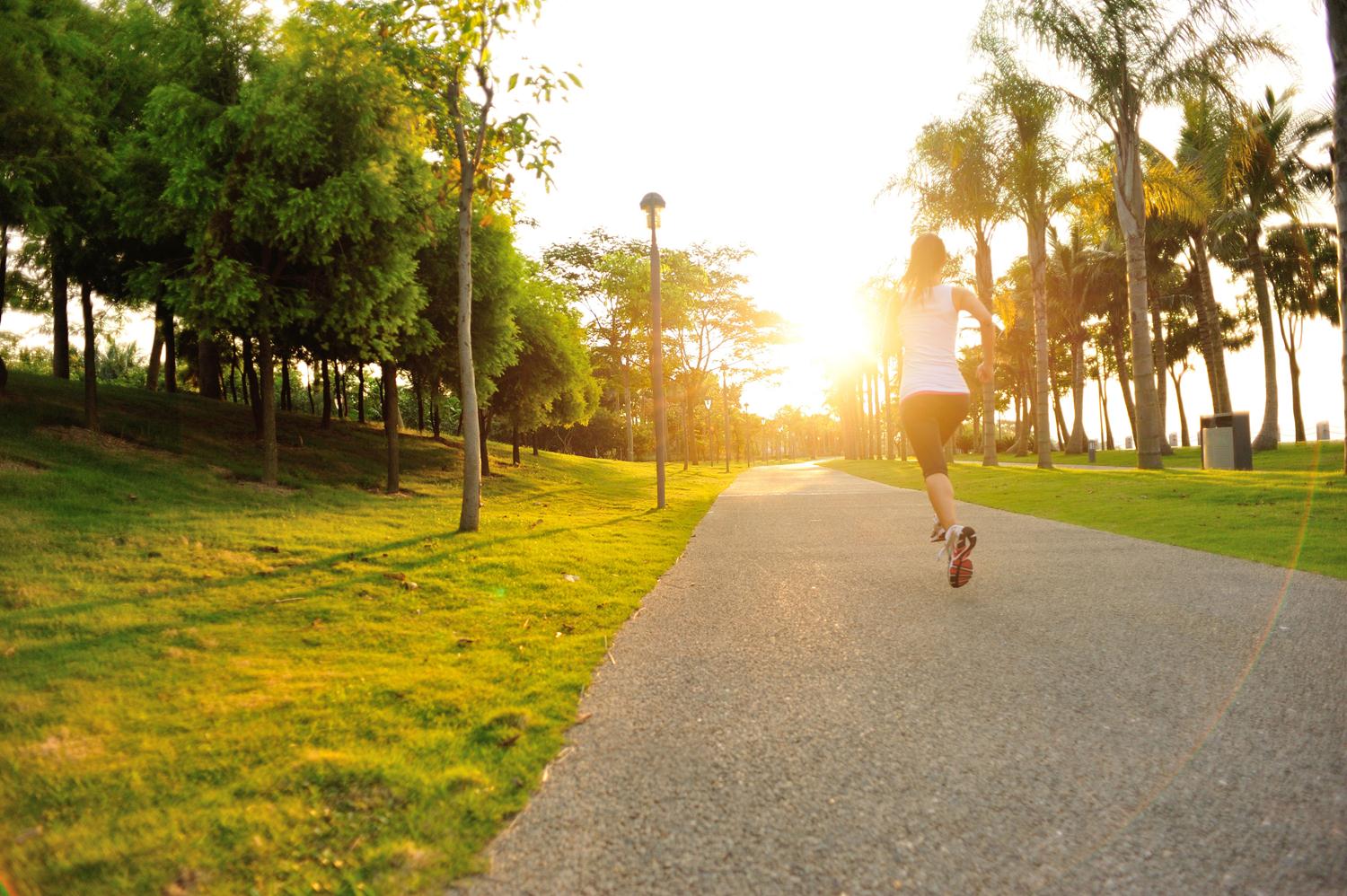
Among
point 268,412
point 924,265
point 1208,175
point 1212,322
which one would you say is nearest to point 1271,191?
point 1212,322

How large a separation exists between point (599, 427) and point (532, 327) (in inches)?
1698

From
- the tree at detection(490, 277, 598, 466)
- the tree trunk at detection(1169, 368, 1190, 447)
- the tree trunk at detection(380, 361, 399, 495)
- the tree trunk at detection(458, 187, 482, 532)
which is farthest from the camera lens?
the tree trunk at detection(1169, 368, 1190, 447)

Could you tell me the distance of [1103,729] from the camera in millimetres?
2867

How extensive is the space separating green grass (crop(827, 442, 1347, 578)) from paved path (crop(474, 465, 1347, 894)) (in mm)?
1955

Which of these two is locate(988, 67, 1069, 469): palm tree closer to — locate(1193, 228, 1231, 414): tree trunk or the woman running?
locate(1193, 228, 1231, 414): tree trunk

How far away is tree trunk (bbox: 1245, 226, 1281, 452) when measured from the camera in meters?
27.9

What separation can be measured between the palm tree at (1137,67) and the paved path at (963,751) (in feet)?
52.5

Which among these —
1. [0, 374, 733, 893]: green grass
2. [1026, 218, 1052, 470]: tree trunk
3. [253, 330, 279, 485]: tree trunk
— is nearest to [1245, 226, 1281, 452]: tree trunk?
[1026, 218, 1052, 470]: tree trunk

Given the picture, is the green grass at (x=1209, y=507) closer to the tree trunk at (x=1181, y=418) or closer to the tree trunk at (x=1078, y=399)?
the tree trunk at (x=1078, y=399)

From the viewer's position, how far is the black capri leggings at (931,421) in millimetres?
5352

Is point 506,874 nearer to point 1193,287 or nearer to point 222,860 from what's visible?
point 222,860

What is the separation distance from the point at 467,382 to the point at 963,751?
8628mm

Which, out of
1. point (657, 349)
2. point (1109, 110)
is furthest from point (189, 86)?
point (1109, 110)

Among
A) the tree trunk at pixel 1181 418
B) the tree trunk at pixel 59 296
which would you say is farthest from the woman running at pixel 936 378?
the tree trunk at pixel 1181 418
